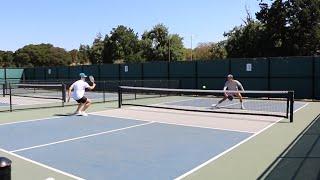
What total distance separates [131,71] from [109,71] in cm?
274

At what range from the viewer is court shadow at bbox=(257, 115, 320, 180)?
7.08 meters

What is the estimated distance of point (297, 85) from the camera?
2444cm

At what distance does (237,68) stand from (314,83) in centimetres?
487

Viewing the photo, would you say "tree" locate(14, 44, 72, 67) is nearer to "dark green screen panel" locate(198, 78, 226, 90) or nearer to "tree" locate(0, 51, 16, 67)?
"tree" locate(0, 51, 16, 67)

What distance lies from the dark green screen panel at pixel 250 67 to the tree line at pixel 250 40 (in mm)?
20575

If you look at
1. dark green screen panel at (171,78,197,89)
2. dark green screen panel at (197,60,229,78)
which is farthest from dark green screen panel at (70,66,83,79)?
dark green screen panel at (197,60,229,78)

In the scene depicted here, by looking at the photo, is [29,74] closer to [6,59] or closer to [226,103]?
[226,103]

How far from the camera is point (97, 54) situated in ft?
248

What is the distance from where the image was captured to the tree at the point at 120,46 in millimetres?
70375

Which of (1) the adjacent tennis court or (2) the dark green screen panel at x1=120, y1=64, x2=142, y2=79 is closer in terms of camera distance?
(1) the adjacent tennis court

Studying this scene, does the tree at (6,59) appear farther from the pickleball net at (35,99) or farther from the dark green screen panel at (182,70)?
the dark green screen panel at (182,70)

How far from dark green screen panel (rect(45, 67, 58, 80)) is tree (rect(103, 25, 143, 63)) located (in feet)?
87.4

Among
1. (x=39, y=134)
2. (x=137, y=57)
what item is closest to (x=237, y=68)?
(x=39, y=134)

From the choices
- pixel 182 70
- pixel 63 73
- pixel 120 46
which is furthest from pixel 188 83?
pixel 120 46
